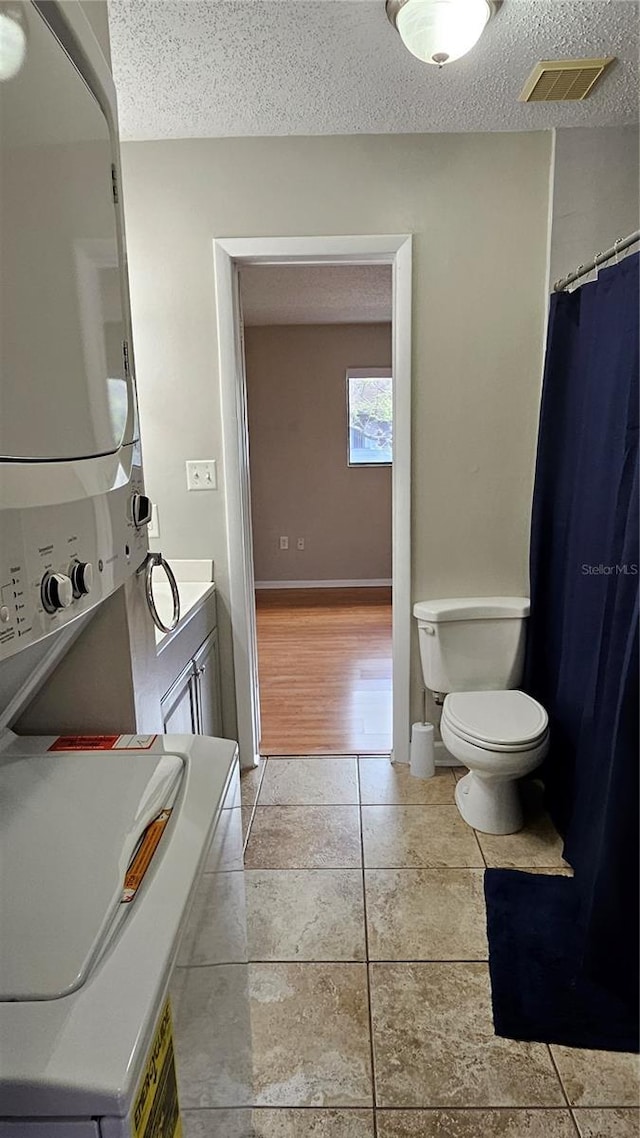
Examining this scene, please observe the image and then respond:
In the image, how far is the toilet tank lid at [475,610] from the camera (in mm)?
2535

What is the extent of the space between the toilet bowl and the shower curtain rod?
56.6 inches

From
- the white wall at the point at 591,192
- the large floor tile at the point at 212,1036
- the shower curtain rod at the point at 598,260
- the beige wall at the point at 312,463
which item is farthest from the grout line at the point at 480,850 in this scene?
the beige wall at the point at 312,463

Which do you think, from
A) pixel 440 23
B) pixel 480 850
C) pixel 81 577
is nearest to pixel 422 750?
Result: pixel 480 850

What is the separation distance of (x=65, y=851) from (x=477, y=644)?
76.5 inches

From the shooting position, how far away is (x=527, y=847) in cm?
222

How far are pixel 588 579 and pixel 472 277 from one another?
1.22 metres

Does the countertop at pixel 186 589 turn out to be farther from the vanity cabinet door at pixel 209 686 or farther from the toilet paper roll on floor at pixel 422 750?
the toilet paper roll on floor at pixel 422 750

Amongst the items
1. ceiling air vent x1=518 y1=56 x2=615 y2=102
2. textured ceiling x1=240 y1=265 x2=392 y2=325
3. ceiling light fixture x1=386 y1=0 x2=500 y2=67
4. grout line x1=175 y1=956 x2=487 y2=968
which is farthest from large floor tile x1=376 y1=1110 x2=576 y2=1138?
textured ceiling x1=240 y1=265 x2=392 y2=325

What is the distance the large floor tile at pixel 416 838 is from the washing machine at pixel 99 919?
4.14 ft

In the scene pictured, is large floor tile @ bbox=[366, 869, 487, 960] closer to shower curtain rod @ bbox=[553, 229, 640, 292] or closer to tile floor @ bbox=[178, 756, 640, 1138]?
tile floor @ bbox=[178, 756, 640, 1138]

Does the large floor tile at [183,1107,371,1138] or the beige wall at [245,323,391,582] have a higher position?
the beige wall at [245,323,391,582]

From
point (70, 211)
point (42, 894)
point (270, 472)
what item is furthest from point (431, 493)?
point (270, 472)

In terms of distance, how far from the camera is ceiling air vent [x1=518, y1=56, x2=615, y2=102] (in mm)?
1858

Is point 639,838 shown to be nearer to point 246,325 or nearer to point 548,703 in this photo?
point 548,703
